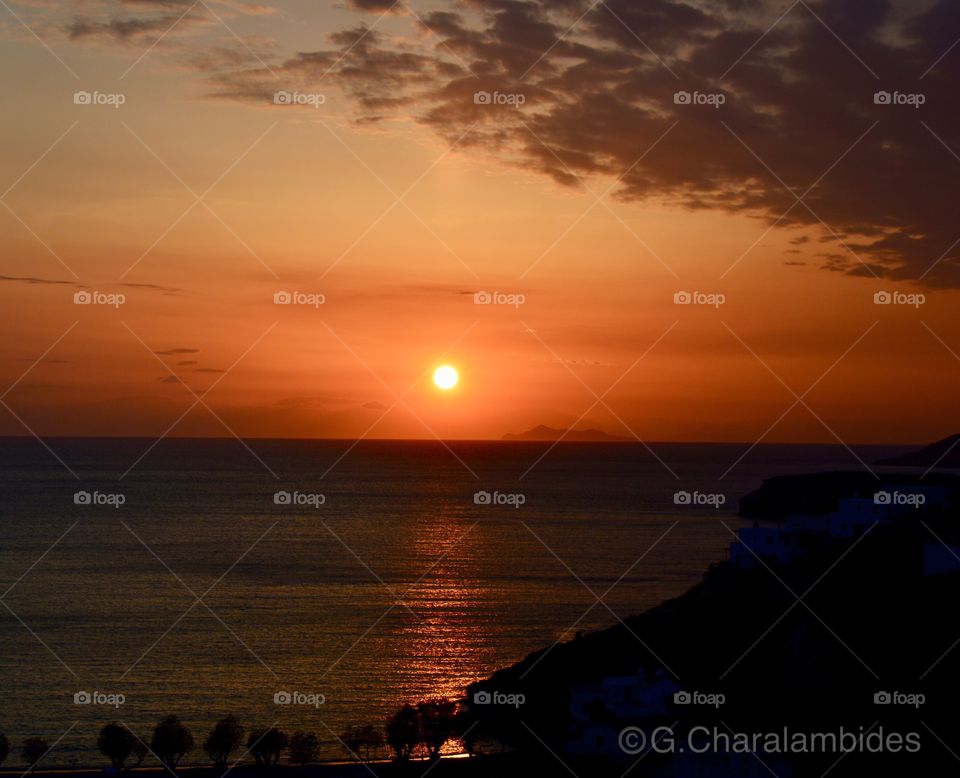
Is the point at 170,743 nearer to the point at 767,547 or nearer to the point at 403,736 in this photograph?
the point at 403,736

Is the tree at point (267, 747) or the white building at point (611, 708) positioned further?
the tree at point (267, 747)

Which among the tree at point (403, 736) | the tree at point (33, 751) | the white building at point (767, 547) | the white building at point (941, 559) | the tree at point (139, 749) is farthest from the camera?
the white building at point (767, 547)

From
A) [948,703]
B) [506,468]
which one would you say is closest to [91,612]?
[948,703]

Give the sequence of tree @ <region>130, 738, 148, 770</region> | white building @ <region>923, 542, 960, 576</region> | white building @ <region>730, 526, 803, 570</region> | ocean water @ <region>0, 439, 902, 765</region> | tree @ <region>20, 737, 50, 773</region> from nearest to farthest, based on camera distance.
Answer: tree @ <region>20, 737, 50, 773</region> → tree @ <region>130, 738, 148, 770</region> → white building @ <region>923, 542, 960, 576</region> → ocean water @ <region>0, 439, 902, 765</region> → white building @ <region>730, 526, 803, 570</region>

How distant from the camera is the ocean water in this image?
1385 inches

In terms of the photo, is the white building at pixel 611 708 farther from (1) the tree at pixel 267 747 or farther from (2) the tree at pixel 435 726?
(1) the tree at pixel 267 747

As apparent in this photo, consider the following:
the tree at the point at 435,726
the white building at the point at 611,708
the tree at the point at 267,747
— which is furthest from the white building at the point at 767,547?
the tree at the point at 267,747

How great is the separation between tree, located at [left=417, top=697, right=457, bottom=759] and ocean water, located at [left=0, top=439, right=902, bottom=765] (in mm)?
2702

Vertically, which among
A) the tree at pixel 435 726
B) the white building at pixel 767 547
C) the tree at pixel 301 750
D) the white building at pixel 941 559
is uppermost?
the white building at pixel 767 547

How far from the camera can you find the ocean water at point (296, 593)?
115 ft

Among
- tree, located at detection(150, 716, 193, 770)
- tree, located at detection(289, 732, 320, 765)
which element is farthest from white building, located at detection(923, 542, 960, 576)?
tree, located at detection(150, 716, 193, 770)

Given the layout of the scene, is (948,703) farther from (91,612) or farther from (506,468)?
(506,468)

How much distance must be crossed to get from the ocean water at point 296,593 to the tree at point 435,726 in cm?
270

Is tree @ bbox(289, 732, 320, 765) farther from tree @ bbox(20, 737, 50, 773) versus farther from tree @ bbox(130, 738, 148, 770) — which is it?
tree @ bbox(20, 737, 50, 773)
